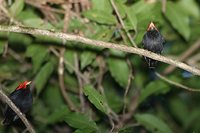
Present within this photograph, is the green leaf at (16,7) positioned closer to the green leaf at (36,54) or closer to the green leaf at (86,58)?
the green leaf at (36,54)

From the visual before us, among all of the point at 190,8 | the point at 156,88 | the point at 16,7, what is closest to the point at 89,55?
the point at 16,7

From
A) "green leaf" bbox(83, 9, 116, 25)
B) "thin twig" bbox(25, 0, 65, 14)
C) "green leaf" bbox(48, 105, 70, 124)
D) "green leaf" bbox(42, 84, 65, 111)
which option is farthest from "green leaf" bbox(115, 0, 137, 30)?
"green leaf" bbox(42, 84, 65, 111)

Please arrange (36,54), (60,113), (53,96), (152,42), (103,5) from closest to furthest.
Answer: (152,42)
(103,5)
(36,54)
(60,113)
(53,96)

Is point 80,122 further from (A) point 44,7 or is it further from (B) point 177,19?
(B) point 177,19

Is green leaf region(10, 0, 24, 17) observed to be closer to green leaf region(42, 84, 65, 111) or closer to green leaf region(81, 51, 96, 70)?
green leaf region(81, 51, 96, 70)

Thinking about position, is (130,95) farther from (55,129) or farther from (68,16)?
(68,16)
